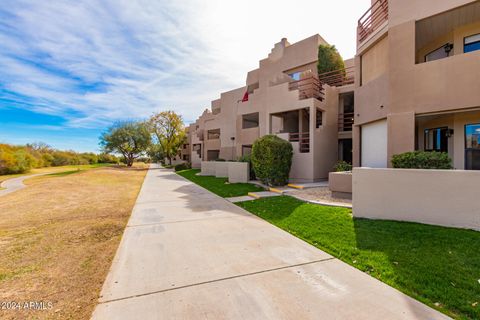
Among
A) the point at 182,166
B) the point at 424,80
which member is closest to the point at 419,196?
the point at 424,80

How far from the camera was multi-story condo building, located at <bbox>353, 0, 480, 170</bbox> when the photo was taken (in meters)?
7.06

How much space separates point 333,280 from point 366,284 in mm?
436

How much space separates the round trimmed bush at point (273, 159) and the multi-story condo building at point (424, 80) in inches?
151

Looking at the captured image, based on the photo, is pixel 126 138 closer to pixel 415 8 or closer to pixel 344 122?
pixel 344 122

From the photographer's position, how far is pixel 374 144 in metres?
9.76

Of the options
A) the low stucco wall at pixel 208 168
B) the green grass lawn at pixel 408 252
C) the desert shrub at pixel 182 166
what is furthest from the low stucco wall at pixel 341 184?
the desert shrub at pixel 182 166

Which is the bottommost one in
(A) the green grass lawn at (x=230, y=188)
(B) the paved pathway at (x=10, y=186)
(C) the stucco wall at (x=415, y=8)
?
(B) the paved pathway at (x=10, y=186)

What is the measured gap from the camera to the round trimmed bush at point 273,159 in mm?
11742

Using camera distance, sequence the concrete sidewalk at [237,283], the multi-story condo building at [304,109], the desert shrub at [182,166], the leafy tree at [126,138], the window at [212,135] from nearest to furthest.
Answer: the concrete sidewalk at [237,283], the multi-story condo building at [304,109], the window at [212,135], the desert shrub at [182,166], the leafy tree at [126,138]

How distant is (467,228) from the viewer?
5027 millimetres

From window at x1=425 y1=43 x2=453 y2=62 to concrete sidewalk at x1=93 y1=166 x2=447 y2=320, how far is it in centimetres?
939

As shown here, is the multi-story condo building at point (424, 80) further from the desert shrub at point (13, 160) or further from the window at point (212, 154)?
the desert shrub at point (13, 160)

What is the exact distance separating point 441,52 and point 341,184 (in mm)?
6520

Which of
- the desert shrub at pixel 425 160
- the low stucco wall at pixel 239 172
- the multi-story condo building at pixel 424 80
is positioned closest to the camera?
the desert shrub at pixel 425 160
